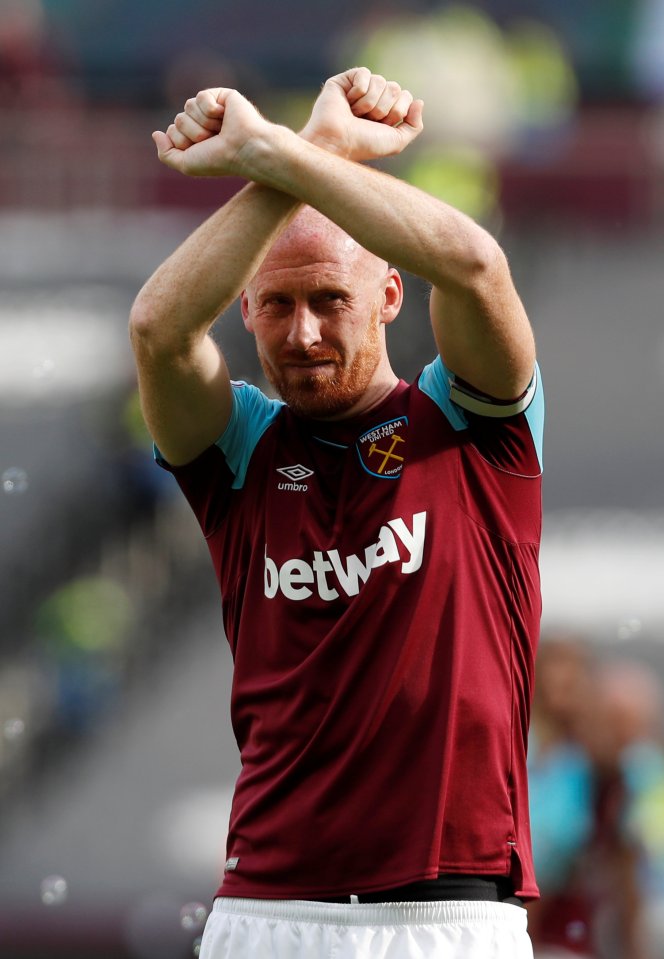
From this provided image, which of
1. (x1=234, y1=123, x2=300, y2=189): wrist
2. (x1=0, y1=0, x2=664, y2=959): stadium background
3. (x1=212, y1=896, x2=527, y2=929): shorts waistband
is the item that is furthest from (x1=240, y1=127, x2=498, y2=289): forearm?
(x1=0, y1=0, x2=664, y2=959): stadium background

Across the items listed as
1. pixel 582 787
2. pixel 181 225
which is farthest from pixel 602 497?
pixel 582 787

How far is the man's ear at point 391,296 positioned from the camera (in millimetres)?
2731

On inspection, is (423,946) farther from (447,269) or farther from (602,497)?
(602,497)

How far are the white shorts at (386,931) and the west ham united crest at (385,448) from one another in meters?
0.68

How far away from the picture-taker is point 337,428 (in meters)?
2.68

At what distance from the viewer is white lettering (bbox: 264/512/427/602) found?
2.49m

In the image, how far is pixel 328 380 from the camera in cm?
258

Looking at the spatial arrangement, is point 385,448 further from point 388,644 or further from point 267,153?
point 267,153

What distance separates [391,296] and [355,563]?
51 centimetres

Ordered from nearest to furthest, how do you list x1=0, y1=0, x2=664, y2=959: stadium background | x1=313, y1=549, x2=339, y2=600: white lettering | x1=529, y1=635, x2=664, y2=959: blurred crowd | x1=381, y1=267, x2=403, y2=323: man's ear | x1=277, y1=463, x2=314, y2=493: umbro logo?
x1=313, y1=549, x2=339, y2=600: white lettering
x1=277, y1=463, x2=314, y2=493: umbro logo
x1=381, y1=267, x2=403, y2=323: man's ear
x1=529, y1=635, x2=664, y2=959: blurred crowd
x1=0, y1=0, x2=664, y2=959: stadium background

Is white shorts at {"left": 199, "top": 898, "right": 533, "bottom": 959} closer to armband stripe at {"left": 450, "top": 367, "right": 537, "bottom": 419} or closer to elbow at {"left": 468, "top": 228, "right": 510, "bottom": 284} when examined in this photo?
armband stripe at {"left": 450, "top": 367, "right": 537, "bottom": 419}

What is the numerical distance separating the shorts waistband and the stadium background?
358cm

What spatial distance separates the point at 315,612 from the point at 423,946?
0.53 metres

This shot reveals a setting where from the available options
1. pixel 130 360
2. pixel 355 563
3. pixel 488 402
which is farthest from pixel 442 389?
pixel 130 360
